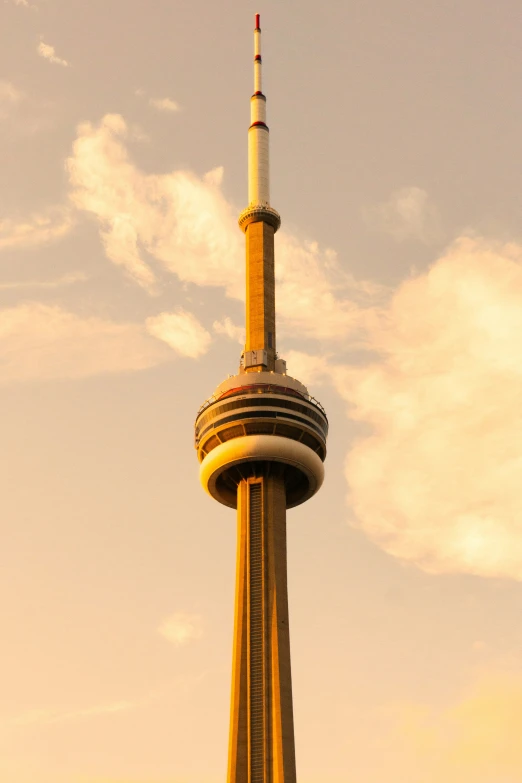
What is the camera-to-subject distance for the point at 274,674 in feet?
386

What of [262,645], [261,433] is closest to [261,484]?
[261,433]

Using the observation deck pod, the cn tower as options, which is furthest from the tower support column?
the observation deck pod

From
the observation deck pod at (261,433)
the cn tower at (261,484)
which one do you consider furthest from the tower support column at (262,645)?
the observation deck pod at (261,433)

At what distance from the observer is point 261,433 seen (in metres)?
128

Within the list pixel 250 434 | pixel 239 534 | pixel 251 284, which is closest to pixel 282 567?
pixel 239 534

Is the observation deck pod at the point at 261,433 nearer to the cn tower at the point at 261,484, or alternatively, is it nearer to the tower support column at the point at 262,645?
the cn tower at the point at 261,484

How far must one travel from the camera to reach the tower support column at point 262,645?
11444 centimetres

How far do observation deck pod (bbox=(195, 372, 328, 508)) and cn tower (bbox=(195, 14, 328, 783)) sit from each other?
0.37 feet

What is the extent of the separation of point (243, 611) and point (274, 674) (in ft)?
25.5

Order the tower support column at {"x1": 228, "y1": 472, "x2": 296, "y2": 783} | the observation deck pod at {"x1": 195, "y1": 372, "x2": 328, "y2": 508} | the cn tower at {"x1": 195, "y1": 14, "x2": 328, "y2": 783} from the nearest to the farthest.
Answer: the tower support column at {"x1": 228, "y1": 472, "x2": 296, "y2": 783} → the cn tower at {"x1": 195, "y1": 14, "x2": 328, "y2": 783} → the observation deck pod at {"x1": 195, "y1": 372, "x2": 328, "y2": 508}

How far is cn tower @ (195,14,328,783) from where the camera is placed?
379ft

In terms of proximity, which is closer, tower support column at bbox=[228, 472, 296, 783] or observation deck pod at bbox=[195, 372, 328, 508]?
tower support column at bbox=[228, 472, 296, 783]

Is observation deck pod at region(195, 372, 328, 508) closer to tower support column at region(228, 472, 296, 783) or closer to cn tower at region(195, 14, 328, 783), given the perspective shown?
cn tower at region(195, 14, 328, 783)

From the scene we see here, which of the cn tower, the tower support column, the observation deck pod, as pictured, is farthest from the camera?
the observation deck pod
